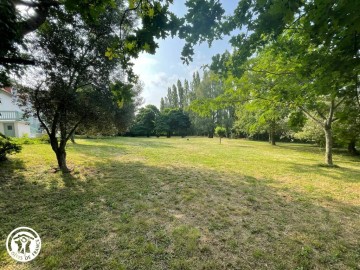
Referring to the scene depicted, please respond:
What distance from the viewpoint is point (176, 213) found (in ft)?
15.3

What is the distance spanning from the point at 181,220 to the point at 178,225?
0.24 metres

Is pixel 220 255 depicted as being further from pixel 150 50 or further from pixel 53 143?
pixel 53 143

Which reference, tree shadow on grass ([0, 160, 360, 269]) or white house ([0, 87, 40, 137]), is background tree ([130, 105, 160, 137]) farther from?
tree shadow on grass ([0, 160, 360, 269])

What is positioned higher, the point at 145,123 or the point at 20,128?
the point at 145,123

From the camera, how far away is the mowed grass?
10.0 feet

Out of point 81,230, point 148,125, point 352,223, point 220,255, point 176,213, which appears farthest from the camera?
point 148,125

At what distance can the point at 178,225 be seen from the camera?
4078 millimetres

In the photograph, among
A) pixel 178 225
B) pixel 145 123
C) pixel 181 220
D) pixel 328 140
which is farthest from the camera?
pixel 145 123

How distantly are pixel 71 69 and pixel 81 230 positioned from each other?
5.61 m

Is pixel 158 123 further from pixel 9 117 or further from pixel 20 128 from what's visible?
pixel 9 117

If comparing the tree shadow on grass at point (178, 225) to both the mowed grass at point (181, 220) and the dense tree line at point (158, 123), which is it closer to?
the mowed grass at point (181, 220)

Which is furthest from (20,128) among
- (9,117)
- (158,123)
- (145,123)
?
(158,123)

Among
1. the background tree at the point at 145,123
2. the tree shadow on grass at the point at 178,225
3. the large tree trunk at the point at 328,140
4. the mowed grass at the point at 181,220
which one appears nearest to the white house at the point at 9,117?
the mowed grass at the point at 181,220

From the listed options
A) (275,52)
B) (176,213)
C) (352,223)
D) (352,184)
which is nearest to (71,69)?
(176,213)
